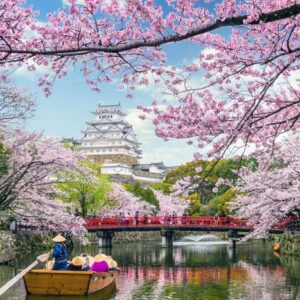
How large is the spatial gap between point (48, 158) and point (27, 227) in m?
12.6

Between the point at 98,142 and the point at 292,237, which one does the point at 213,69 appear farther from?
the point at 98,142

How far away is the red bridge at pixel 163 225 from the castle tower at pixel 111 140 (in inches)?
1671

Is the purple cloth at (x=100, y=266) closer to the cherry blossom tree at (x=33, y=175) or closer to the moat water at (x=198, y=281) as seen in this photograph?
the moat water at (x=198, y=281)

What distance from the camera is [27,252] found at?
30016mm

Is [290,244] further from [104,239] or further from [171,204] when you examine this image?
[171,204]

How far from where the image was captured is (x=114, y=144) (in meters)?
87.1

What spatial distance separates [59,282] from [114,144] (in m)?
72.3

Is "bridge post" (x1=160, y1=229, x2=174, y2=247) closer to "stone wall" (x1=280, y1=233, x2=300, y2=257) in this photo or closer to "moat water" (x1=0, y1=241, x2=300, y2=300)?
"stone wall" (x1=280, y1=233, x2=300, y2=257)

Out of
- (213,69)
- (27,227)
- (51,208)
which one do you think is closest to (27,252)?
(27,227)

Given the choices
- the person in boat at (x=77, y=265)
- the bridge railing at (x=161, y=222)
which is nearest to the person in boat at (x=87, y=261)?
the person in boat at (x=77, y=265)

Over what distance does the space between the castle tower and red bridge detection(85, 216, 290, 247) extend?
42449 mm

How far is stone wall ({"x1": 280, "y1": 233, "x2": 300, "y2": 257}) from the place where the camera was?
29656mm

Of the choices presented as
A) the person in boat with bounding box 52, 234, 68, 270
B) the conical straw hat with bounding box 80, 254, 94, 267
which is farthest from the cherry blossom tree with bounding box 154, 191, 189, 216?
the person in boat with bounding box 52, 234, 68, 270

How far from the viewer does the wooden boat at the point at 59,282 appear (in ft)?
48.8
